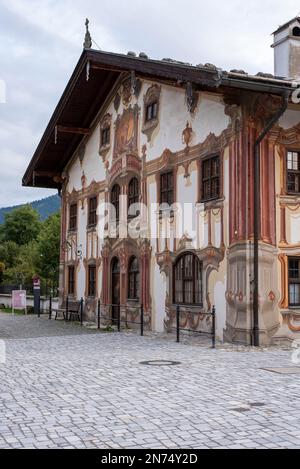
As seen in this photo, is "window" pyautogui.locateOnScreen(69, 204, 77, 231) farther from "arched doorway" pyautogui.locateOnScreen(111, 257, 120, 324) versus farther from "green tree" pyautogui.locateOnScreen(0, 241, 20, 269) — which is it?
"green tree" pyautogui.locateOnScreen(0, 241, 20, 269)

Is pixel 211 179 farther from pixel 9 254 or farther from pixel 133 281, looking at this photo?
pixel 9 254

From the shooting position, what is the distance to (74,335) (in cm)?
1775

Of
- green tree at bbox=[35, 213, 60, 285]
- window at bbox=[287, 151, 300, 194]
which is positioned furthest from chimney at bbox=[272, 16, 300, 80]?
green tree at bbox=[35, 213, 60, 285]

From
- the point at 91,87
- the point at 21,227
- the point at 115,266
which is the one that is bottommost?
the point at 115,266

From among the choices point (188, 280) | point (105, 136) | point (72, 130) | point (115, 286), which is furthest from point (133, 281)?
point (72, 130)

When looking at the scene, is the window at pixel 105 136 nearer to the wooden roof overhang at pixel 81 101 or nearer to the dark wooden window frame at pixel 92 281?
the wooden roof overhang at pixel 81 101

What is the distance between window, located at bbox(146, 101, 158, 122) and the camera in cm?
1926

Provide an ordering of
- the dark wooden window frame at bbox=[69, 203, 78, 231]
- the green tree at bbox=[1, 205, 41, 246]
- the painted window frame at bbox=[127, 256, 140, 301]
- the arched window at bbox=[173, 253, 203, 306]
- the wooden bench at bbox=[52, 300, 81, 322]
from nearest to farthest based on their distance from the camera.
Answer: the arched window at bbox=[173, 253, 203, 306] → the painted window frame at bbox=[127, 256, 140, 301] → the wooden bench at bbox=[52, 300, 81, 322] → the dark wooden window frame at bbox=[69, 203, 78, 231] → the green tree at bbox=[1, 205, 41, 246]

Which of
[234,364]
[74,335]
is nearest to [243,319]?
[234,364]

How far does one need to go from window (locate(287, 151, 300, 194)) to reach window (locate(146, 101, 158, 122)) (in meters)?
5.64

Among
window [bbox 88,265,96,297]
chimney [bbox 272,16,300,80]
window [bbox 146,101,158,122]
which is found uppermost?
chimney [bbox 272,16,300,80]

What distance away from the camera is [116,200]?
71.9 feet

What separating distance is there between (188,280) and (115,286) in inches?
219
